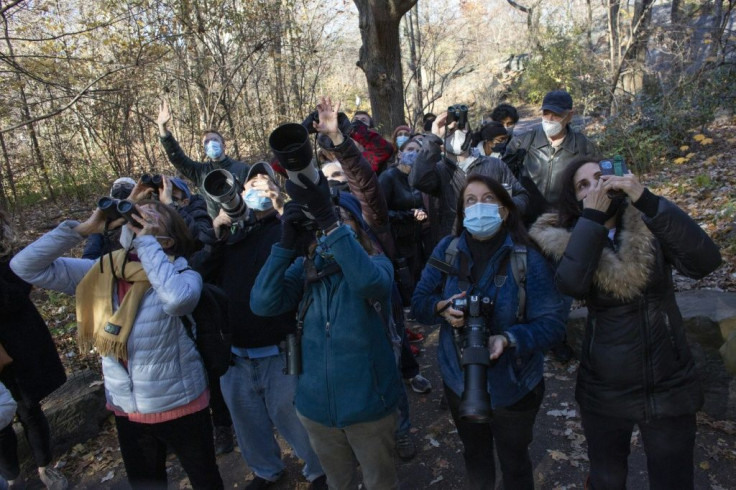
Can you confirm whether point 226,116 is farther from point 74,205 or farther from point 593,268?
point 593,268

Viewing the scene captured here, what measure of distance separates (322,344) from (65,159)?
10365mm

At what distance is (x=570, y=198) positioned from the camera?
2.51 m

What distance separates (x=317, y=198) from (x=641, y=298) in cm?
154


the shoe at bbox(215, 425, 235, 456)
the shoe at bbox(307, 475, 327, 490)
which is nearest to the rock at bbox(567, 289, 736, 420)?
the shoe at bbox(307, 475, 327, 490)

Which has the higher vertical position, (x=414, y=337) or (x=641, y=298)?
(x=641, y=298)

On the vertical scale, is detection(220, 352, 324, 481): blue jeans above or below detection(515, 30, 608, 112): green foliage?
below

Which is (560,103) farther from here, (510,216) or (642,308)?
(642,308)

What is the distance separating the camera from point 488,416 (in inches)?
81.5

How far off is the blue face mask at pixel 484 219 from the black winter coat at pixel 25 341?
9.80 ft

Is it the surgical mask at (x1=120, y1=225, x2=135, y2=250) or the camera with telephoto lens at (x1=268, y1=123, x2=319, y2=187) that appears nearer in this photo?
the camera with telephoto lens at (x1=268, y1=123, x2=319, y2=187)

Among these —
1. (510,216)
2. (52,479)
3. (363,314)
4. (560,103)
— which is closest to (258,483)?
(52,479)

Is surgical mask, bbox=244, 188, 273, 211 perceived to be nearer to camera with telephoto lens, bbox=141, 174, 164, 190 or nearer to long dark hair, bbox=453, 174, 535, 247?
camera with telephoto lens, bbox=141, 174, 164, 190

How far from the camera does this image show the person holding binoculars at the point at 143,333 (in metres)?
2.45

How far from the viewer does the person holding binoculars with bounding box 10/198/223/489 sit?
2.45 meters
